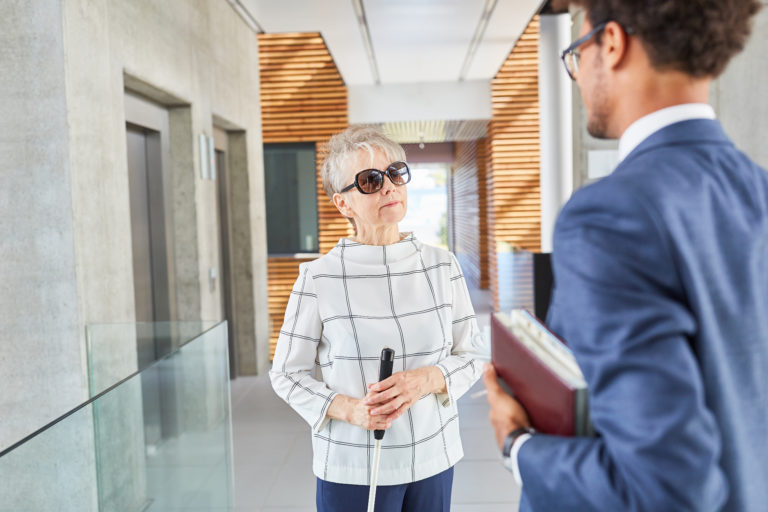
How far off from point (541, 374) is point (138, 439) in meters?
1.95

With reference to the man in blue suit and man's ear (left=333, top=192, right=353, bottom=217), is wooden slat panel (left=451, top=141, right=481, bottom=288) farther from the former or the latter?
the man in blue suit

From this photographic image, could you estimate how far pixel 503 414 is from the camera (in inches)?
36.3

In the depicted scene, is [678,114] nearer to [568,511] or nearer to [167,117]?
[568,511]

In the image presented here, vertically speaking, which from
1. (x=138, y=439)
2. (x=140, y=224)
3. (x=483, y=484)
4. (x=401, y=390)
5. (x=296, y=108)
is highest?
(x=296, y=108)

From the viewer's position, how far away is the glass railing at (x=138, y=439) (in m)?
1.58

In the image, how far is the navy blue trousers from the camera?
168 cm

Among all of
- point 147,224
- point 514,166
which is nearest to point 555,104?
point 147,224

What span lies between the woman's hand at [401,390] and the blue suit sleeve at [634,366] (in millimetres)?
877

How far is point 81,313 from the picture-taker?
2.88 metres

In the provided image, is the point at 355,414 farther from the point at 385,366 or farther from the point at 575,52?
the point at 575,52

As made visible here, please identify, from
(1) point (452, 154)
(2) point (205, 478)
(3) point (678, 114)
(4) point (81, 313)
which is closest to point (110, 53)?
(4) point (81, 313)

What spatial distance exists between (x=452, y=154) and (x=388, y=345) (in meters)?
16.2

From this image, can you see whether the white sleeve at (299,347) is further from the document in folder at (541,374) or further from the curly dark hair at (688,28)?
the curly dark hair at (688,28)

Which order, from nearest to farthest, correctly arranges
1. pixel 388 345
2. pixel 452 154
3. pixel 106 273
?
pixel 388 345
pixel 106 273
pixel 452 154
